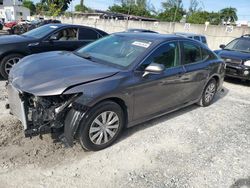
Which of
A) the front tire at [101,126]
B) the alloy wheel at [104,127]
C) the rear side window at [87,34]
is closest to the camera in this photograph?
the front tire at [101,126]

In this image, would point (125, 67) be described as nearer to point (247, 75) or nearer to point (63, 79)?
point (63, 79)

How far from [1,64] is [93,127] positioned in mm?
4013

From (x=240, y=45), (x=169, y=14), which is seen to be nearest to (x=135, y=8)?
(x=169, y=14)

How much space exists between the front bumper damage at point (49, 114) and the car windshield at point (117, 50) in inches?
40.2

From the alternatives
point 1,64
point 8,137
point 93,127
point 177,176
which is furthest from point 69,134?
point 1,64

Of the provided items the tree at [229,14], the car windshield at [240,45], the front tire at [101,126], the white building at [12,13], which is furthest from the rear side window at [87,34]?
the tree at [229,14]

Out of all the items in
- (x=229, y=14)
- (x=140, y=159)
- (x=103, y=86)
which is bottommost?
(x=140, y=159)

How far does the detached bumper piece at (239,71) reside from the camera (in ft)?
25.0

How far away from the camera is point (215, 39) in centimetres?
1758

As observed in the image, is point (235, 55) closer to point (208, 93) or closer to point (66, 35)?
point (208, 93)

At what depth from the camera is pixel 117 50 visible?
4.06 metres

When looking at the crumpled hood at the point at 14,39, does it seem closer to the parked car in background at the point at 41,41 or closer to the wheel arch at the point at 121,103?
the parked car in background at the point at 41,41

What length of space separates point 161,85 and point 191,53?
1.23 metres

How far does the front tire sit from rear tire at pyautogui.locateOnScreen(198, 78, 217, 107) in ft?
8.38
